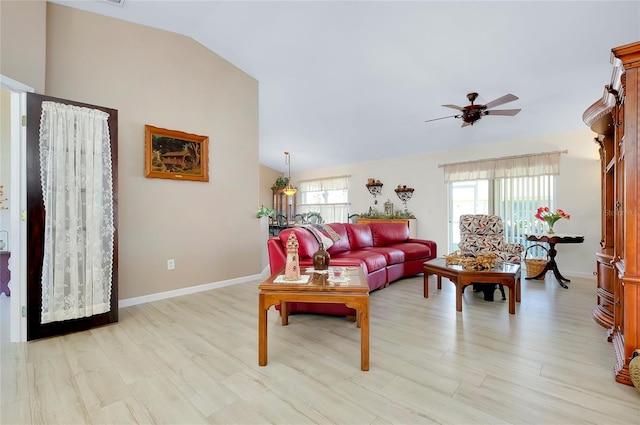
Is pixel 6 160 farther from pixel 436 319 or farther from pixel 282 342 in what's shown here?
pixel 436 319

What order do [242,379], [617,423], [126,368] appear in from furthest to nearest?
[126,368]
[242,379]
[617,423]

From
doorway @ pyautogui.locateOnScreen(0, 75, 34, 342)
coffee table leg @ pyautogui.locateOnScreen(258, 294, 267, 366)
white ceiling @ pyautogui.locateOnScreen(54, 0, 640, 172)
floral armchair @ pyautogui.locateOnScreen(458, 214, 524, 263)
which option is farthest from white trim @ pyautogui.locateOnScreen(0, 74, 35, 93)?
floral armchair @ pyautogui.locateOnScreen(458, 214, 524, 263)

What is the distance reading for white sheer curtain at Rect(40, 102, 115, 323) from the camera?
2355 millimetres

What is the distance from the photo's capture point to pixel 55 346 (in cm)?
221

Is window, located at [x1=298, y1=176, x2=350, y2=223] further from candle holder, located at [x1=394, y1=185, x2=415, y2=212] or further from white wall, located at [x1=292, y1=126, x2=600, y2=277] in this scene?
candle holder, located at [x1=394, y1=185, x2=415, y2=212]

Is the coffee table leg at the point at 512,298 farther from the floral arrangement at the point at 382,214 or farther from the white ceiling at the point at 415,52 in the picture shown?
the floral arrangement at the point at 382,214

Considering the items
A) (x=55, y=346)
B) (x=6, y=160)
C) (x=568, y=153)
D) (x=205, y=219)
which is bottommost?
(x=55, y=346)

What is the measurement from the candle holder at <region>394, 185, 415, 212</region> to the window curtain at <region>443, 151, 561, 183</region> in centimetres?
84

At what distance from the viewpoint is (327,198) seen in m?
8.62

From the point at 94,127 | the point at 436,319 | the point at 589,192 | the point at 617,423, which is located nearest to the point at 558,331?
the point at 436,319

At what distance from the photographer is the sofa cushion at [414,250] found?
14.3 feet

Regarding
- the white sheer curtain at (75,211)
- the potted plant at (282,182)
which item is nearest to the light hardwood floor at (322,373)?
the white sheer curtain at (75,211)

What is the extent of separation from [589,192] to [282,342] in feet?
17.3

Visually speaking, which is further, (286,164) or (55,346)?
(286,164)
